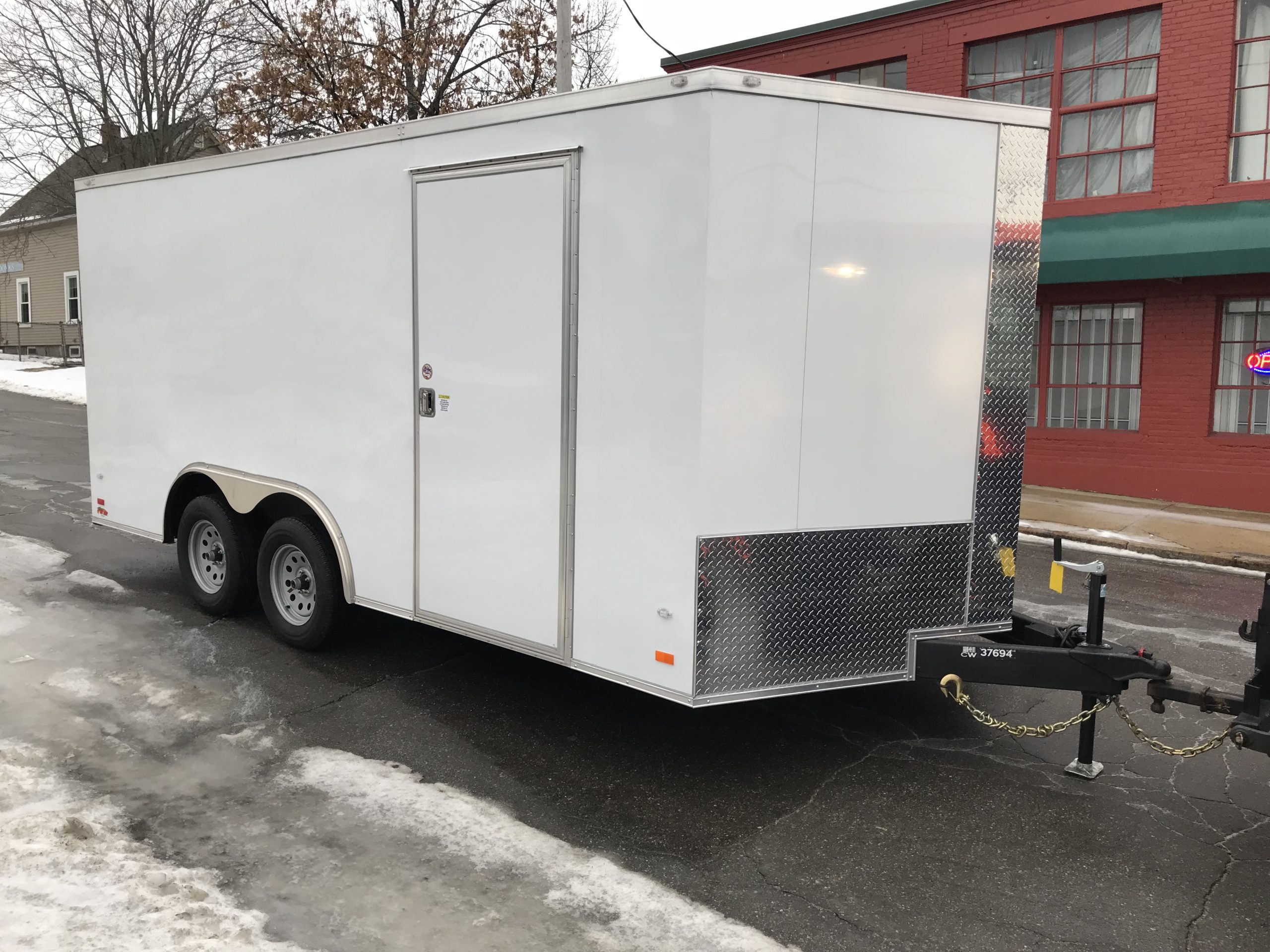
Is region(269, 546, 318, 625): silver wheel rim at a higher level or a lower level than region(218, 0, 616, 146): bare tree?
lower

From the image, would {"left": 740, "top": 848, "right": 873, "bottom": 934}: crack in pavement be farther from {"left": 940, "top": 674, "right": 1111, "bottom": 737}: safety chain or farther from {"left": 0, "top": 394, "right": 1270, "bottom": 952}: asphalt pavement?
{"left": 940, "top": 674, "right": 1111, "bottom": 737}: safety chain

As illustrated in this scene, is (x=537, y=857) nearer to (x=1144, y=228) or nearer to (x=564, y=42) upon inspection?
(x=564, y=42)

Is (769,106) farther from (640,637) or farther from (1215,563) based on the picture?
(1215,563)

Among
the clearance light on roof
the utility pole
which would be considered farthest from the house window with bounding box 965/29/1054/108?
the clearance light on roof

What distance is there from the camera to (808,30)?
16.6 metres

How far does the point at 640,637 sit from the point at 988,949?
71.0 inches

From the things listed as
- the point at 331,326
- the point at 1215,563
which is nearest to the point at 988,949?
the point at 331,326

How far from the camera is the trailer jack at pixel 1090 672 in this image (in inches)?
157

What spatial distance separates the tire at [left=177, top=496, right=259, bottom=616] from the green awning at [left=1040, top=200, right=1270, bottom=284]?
1014 cm

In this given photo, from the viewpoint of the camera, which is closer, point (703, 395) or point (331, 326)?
point (703, 395)

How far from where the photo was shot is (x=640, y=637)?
14.8ft

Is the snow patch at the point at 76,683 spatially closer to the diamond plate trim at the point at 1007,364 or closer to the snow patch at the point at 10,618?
the snow patch at the point at 10,618

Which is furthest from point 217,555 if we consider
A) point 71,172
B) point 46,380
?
point 71,172

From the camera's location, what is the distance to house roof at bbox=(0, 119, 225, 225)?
1075 inches
